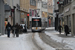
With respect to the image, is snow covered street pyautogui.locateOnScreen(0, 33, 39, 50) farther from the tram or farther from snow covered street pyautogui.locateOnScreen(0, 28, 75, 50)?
the tram

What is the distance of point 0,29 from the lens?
29.2 metres

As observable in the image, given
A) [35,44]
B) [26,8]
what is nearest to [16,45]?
[35,44]

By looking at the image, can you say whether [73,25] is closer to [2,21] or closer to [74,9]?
[74,9]

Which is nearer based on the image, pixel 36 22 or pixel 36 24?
pixel 36 22

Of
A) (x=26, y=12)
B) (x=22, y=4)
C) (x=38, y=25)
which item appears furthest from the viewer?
(x=26, y=12)

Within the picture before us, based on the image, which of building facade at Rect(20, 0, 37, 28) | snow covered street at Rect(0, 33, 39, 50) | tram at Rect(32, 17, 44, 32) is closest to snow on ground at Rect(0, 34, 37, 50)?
snow covered street at Rect(0, 33, 39, 50)

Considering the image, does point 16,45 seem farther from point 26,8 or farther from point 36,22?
point 26,8

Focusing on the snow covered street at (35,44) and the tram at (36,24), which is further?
the tram at (36,24)

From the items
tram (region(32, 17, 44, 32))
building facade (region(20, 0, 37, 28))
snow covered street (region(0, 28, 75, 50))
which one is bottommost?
snow covered street (region(0, 28, 75, 50))

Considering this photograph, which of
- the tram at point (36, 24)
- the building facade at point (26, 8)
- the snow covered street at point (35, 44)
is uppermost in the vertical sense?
the building facade at point (26, 8)

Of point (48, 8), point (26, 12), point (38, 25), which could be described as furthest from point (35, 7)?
point (38, 25)

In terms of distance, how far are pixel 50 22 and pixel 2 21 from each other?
246 feet

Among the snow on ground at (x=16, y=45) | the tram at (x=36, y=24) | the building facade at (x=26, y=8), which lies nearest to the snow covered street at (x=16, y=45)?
the snow on ground at (x=16, y=45)

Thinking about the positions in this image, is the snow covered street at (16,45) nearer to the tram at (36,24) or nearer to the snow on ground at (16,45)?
the snow on ground at (16,45)
